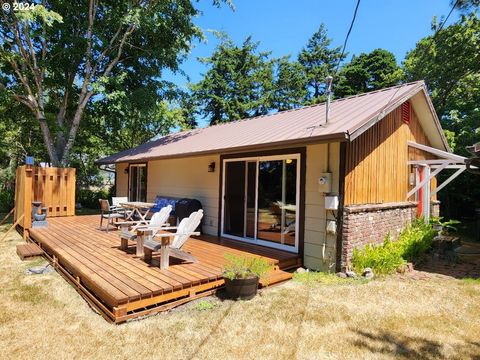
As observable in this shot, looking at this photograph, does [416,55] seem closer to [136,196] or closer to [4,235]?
[136,196]

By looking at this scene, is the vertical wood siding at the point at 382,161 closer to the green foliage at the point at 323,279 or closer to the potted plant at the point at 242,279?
the green foliage at the point at 323,279

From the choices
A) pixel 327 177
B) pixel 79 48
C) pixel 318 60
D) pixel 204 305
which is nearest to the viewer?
pixel 204 305

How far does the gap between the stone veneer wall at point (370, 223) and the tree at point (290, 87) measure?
1941 cm

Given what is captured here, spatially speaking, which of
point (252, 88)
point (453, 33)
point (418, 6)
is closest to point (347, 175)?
point (418, 6)

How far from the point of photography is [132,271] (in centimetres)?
509

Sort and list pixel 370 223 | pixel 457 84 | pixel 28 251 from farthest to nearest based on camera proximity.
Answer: pixel 457 84
pixel 28 251
pixel 370 223

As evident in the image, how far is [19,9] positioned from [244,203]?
948 cm

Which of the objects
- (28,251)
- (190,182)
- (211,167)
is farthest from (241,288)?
(190,182)

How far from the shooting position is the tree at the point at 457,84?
12.4m

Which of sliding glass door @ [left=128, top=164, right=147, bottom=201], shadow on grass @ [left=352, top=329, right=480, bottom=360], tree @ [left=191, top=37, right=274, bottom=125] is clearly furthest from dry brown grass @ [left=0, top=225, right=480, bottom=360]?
tree @ [left=191, top=37, right=274, bottom=125]

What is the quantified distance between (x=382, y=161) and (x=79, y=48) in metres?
11.6

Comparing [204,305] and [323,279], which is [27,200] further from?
[323,279]

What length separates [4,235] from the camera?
29.9ft

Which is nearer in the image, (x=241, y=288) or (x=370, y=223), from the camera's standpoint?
(x=241, y=288)
